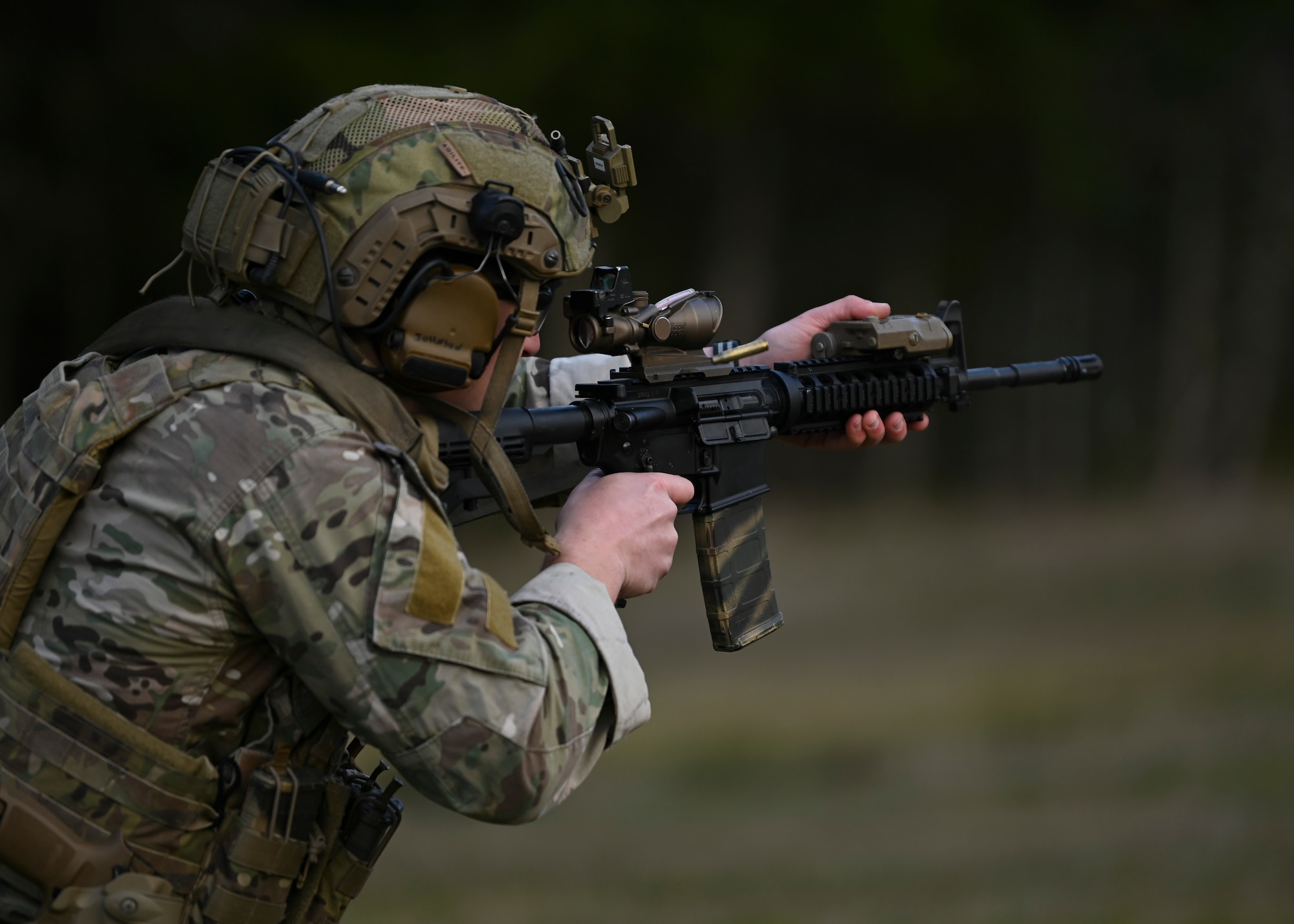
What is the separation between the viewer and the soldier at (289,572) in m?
2.08

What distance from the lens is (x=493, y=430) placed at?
2.61 meters

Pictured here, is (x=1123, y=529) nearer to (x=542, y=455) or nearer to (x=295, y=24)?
(x=295, y=24)

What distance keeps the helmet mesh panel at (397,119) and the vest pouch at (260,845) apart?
42.0 inches

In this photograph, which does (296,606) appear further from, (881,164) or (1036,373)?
(881,164)

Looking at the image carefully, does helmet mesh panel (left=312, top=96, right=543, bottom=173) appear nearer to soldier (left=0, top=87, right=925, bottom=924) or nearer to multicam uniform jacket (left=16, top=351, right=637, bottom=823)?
soldier (left=0, top=87, right=925, bottom=924)

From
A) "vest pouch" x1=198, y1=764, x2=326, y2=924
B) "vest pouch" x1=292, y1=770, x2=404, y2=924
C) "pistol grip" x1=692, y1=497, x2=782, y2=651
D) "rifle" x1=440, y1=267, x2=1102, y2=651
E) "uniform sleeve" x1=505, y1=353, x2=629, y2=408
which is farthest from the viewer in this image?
"uniform sleeve" x1=505, y1=353, x2=629, y2=408

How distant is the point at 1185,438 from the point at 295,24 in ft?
33.2

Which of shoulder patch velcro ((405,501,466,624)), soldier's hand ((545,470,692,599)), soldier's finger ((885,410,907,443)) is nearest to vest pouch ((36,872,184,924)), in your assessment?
shoulder patch velcro ((405,501,466,624))

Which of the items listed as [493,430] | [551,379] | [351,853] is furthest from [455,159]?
[551,379]

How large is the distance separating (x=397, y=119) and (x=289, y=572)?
84 cm

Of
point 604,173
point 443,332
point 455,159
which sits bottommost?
point 443,332

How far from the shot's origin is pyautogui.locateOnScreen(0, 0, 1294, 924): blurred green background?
723 cm

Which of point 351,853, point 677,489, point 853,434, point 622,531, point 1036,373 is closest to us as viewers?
point 351,853

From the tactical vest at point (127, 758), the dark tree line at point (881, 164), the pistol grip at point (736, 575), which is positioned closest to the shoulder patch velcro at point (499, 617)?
the tactical vest at point (127, 758)
